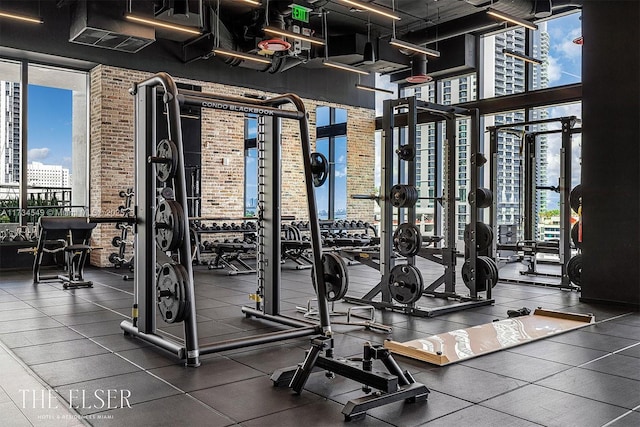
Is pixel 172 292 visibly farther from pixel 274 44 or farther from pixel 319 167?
pixel 274 44

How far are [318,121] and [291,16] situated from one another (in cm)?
427

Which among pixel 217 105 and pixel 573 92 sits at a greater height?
pixel 573 92

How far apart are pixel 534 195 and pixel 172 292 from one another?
6504 millimetres

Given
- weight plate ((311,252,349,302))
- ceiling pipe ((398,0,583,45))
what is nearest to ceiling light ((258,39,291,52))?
ceiling pipe ((398,0,583,45))

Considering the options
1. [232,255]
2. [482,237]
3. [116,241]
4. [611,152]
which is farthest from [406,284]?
[116,241]

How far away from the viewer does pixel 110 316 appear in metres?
4.91

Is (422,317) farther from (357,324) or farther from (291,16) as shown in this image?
(291,16)

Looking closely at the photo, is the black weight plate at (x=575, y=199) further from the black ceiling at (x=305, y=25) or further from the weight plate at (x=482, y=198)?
the black ceiling at (x=305, y=25)

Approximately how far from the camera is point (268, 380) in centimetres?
311

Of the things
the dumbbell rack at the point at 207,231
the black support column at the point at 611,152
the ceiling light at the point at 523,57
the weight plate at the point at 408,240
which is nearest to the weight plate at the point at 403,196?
the weight plate at the point at 408,240

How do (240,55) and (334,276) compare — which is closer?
(334,276)

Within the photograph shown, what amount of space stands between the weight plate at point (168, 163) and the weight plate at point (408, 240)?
2.45m

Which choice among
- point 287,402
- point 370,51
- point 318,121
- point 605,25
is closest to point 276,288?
point 287,402

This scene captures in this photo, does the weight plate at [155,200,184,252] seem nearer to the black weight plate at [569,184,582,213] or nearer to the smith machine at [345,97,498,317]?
the smith machine at [345,97,498,317]
